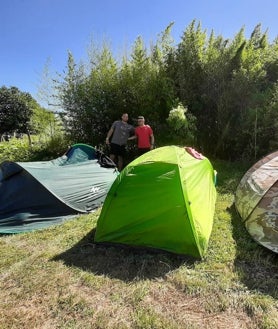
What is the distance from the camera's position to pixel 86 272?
2.32 metres

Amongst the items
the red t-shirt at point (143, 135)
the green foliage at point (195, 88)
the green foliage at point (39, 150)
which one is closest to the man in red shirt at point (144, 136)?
the red t-shirt at point (143, 135)

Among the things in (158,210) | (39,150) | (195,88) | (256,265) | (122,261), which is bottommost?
(256,265)

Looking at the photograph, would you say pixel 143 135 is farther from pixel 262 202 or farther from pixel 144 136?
pixel 262 202

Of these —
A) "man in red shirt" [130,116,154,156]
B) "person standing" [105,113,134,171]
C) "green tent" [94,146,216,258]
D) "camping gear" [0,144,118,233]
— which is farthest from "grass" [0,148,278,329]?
"person standing" [105,113,134,171]

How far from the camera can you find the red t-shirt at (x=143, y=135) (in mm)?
5414

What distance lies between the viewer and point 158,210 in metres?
2.57

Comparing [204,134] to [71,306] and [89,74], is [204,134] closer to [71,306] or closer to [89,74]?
[89,74]

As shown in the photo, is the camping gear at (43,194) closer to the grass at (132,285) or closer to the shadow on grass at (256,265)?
the grass at (132,285)

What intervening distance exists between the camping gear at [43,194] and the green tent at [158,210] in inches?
34.3

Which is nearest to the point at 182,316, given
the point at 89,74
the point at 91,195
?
the point at 91,195

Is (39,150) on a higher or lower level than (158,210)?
higher

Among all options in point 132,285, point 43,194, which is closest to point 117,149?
point 43,194

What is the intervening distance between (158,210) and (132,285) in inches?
27.4

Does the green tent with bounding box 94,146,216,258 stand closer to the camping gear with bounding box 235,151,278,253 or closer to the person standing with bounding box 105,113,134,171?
the camping gear with bounding box 235,151,278,253
